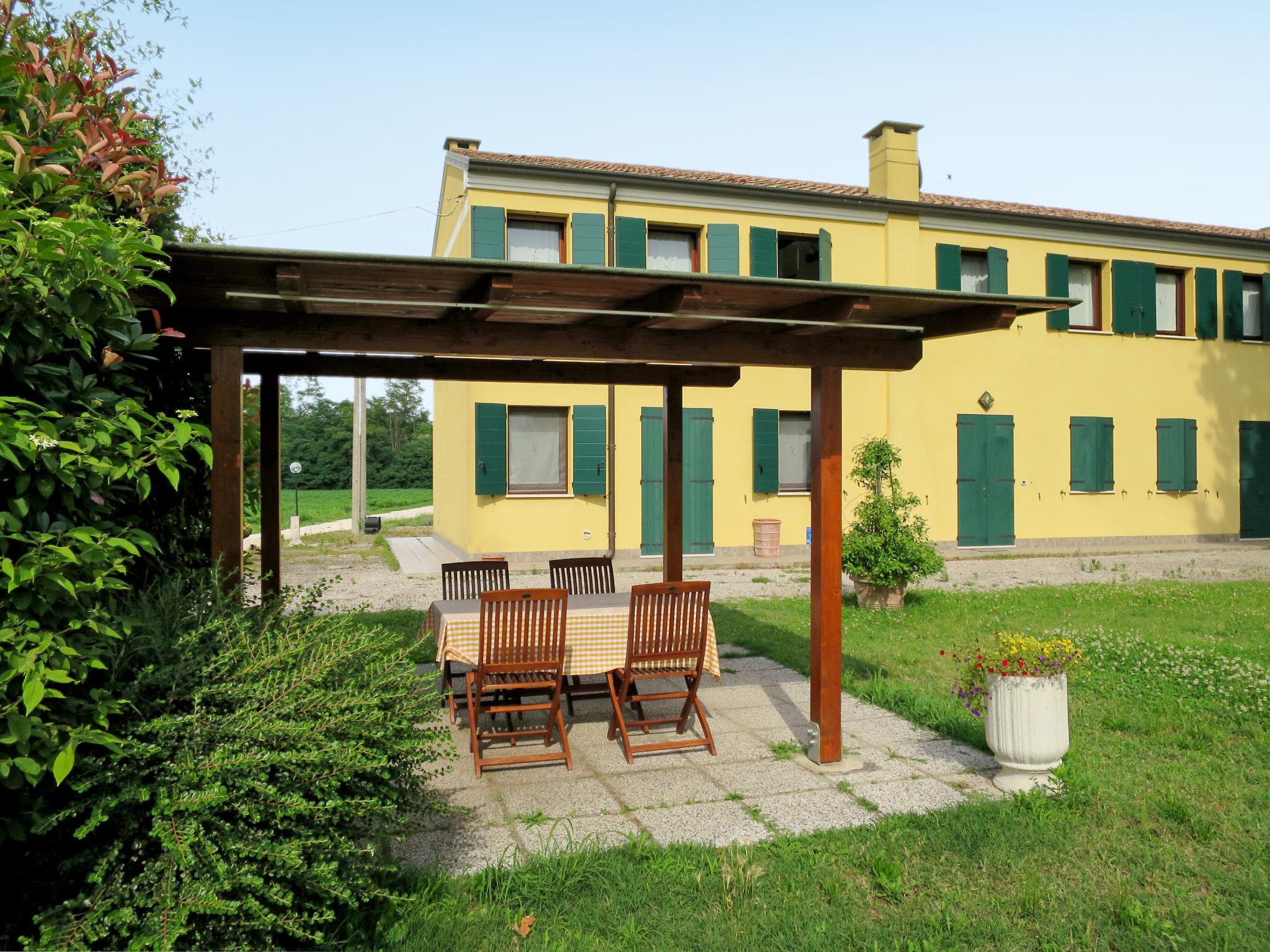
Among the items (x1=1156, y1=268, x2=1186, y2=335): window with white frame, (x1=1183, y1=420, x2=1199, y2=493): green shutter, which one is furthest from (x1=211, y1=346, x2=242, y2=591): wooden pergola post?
(x1=1156, y1=268, x2=1186, y2=335): window with white frame

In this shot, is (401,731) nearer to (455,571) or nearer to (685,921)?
(685,921)

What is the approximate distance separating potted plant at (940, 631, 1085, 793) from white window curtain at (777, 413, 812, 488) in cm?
1130

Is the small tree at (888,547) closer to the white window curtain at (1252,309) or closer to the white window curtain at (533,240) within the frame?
the white window curtain at (533,240)

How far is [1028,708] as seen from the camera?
14.0 ft

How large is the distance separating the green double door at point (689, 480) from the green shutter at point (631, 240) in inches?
93.2

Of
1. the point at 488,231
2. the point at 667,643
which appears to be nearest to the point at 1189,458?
the point at 488,231

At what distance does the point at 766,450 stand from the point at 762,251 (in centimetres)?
331

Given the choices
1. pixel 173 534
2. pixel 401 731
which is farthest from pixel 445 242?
pixel 401 731

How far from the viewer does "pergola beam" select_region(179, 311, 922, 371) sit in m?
4.02

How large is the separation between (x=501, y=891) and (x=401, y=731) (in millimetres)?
792

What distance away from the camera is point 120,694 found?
2484mm

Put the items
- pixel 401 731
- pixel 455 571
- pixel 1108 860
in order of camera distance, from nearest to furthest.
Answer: pixel 401 731, pixel 1108 860, pixel 455 571

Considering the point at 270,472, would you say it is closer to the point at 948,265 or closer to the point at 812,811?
the point at 812,811

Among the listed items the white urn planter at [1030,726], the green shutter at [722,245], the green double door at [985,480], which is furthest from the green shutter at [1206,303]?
the white urn planter at [1030,726]
